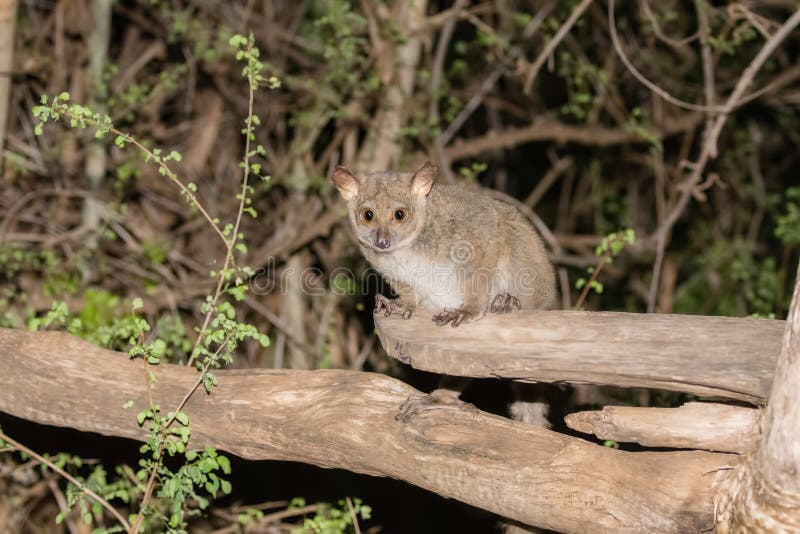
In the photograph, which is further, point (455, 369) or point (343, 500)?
point (343, 500)

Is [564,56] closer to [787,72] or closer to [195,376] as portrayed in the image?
[787,72]

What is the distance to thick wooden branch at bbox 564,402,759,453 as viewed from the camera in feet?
9.65

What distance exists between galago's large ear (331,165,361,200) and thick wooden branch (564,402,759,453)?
8.07 feet

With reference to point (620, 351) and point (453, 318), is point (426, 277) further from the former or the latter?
point (620, 351)

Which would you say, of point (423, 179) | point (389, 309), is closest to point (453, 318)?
A: point (389, 309)

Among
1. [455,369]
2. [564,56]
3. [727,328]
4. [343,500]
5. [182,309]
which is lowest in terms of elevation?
[343,500]

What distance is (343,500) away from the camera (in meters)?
5.07

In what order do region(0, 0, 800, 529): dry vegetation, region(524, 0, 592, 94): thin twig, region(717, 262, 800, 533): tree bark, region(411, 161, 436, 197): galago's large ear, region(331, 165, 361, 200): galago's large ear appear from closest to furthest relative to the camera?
region(717, 262, 800, 533): tree bark → region(411, 161, 436, 197): galago's large ear → region(331, 165, 361, 200): galago's large ear → region(524, 0, 592, 94): thin twig → region(0, 0, 800, 529): dry vegetation

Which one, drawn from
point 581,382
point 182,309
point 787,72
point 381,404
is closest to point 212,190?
point 182,309

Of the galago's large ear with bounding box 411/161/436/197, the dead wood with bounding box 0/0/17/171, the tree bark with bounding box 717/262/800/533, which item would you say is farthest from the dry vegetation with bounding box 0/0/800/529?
the tree bark with bounding box 717/262/800/533

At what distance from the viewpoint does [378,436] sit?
3543 mm

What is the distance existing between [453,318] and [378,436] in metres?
0.76

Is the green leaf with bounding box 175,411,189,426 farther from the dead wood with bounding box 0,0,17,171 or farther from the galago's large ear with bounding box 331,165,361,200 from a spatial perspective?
the dead wood with bounding box 0,0,17,171

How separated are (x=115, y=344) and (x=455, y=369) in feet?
8.30
